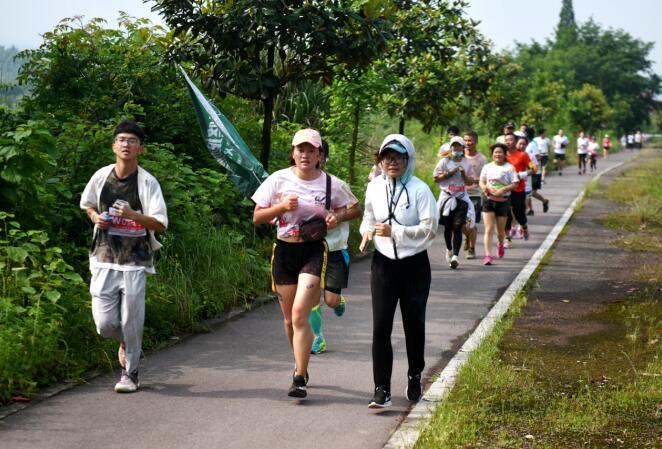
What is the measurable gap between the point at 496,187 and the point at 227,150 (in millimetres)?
4281

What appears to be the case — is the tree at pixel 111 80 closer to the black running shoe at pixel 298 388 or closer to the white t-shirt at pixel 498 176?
the white t-shirt at pixel 498 176

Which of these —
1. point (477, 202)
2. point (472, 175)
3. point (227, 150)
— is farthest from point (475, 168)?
point (227, 150)

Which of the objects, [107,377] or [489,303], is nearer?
[107,377]

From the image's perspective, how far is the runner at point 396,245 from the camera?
21.9 feet

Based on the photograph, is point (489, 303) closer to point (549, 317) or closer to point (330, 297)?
point (549, 317)

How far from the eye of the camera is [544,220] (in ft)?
70.9

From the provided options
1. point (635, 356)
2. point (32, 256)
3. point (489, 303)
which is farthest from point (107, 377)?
point (489, 303)

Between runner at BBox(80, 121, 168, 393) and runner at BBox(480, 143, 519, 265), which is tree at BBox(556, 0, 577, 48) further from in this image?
runner at BBox(80, 121, 168, 393)

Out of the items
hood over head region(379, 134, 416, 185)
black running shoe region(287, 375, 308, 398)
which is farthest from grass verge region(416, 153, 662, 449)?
hood over head region(379, 134, 416, 185)

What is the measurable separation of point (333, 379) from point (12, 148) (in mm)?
2975

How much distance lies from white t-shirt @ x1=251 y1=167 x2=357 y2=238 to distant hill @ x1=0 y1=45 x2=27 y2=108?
178 inches

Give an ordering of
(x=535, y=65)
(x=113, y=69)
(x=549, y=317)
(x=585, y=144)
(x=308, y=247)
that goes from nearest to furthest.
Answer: (x=308, y=247), (x=549, y=317), (x=113, y=69), (x=585, y=144), (x=535, y=65)

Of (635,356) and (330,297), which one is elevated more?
(330,297)

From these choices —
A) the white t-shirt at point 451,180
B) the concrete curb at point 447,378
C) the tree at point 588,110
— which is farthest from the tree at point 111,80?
the tree at point 588,110
